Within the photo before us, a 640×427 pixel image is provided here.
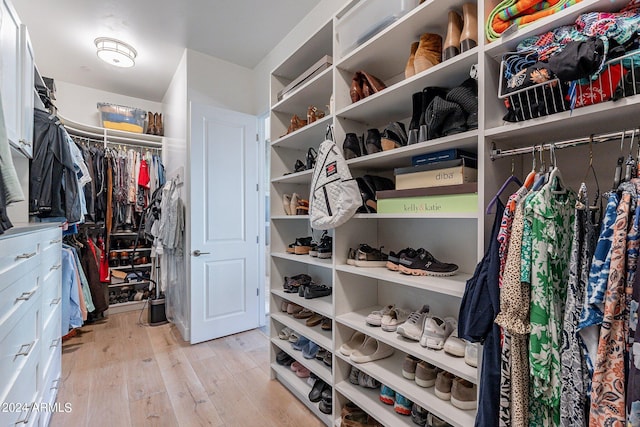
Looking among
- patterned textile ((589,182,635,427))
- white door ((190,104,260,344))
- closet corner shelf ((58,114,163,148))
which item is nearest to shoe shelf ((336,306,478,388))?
patterned textile ((589,182,635,427))

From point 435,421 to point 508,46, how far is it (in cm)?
144

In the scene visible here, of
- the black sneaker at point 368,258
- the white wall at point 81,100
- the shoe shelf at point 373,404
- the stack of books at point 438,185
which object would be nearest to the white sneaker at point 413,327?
the black sneaker at point 368,258

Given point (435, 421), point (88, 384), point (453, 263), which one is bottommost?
point (88, 384)

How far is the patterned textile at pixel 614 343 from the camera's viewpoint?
2.17 ft

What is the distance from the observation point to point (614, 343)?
2.22ft

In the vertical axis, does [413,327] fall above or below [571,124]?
below

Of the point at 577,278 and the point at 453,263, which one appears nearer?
the point at 577,278

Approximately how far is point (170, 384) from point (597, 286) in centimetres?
236

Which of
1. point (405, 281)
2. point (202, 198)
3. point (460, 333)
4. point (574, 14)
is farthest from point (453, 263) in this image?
point (202, 198)

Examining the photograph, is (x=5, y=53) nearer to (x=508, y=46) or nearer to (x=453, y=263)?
(x=508, y=46)

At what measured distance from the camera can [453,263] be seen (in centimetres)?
133

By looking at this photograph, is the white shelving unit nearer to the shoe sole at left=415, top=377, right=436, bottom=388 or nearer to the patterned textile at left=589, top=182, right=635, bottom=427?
the shoe sole at left=415, top=377, right=436, bottom=388

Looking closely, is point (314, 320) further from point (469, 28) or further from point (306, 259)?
point (469, 28)

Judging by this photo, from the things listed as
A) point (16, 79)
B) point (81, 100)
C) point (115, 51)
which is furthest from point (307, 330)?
point (81, 100)
